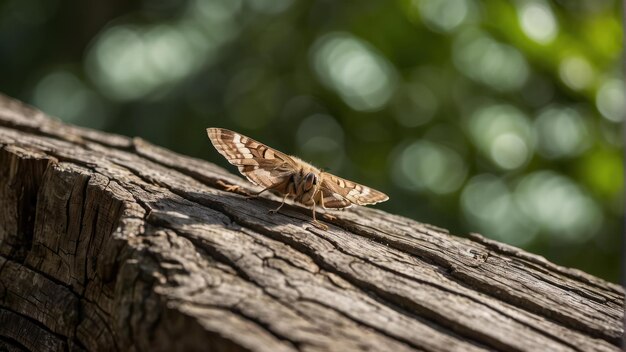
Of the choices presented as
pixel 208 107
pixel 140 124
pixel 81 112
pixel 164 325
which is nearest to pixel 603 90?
pixel 208 107

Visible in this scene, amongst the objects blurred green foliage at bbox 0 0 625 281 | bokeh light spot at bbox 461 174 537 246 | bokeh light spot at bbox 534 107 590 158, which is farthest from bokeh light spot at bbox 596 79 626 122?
bokeh light spot at bbox 461 174 537 246

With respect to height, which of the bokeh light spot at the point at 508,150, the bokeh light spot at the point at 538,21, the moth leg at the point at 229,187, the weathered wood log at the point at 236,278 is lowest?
the weathered wood log at the point at 236,278

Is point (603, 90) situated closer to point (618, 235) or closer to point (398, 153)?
point (618, 235)

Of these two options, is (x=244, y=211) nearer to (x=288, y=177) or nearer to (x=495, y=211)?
(x=288, y=177)

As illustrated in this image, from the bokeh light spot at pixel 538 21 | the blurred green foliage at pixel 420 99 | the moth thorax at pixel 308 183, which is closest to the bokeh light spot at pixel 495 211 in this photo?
the blurred green foliage at pixel 420 99

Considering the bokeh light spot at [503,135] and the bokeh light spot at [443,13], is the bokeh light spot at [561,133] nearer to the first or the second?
the bokeh light spot at [503,135]

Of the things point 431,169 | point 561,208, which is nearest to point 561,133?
point 561,208
